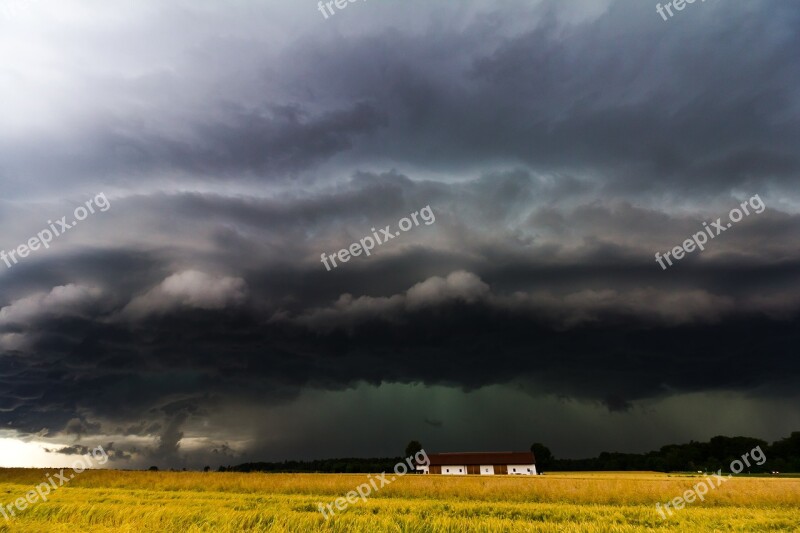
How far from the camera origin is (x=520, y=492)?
31812mm

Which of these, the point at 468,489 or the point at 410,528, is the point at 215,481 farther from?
the point at 410,528

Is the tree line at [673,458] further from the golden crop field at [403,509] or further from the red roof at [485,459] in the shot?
the golden crop field at [403,509]

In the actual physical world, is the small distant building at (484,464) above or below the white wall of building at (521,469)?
above

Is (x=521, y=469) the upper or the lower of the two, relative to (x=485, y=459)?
lower

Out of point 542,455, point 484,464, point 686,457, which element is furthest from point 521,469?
point 686,457

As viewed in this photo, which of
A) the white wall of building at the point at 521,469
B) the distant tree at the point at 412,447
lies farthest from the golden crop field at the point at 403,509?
the distant tree at the point at 412,447

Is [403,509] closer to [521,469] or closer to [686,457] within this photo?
[521,469]

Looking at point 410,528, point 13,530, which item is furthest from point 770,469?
point 13,530

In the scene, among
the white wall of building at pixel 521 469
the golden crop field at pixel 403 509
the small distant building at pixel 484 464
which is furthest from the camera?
the small distant building at pixel 484 464

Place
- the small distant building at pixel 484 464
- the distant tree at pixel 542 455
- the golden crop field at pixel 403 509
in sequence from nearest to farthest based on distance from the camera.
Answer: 1. the golden crop field at pixel 403 509
2. the small distant building at pixel 484 464
3. the distant tree at pixel 542 455

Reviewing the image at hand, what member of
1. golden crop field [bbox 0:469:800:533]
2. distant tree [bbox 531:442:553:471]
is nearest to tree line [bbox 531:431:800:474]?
distant tree [bbox 531:442:553:471]

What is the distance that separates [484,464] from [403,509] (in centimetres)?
8831

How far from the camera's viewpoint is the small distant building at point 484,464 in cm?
9938

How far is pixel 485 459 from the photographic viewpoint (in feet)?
336
